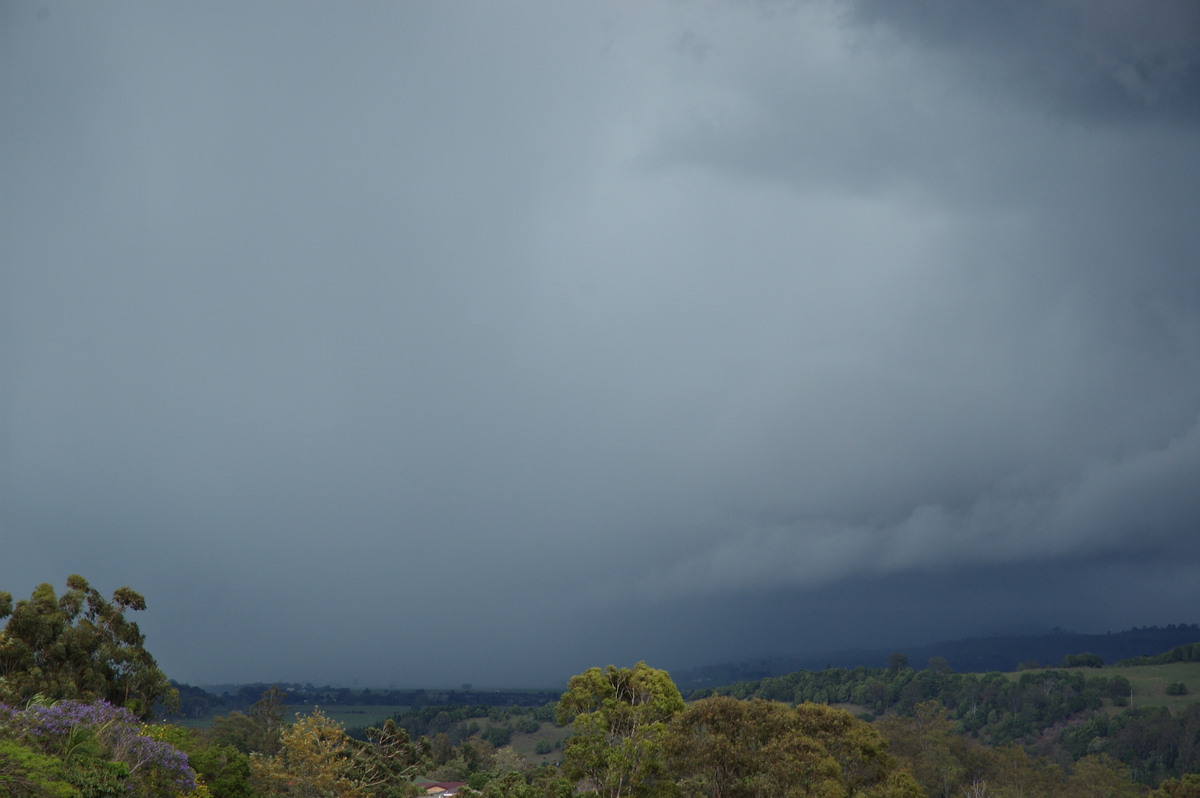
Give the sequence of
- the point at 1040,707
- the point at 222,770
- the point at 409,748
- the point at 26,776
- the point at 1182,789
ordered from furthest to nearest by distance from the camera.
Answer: the point at 1040,707, the point at 409,748, the point at 1182,789, the point at 222,770, the point at 26,776

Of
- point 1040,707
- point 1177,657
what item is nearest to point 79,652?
point 1040,707

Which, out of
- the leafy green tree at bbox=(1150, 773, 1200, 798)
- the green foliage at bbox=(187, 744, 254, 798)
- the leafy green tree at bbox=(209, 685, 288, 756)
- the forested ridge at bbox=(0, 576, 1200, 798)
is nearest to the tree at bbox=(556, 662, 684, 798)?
the forested ridge at bbox=(0, 576, 1200, 798)

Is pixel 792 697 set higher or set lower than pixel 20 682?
lower

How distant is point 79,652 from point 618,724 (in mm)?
28082

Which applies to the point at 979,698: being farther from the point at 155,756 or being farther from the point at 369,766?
the point at 155,756

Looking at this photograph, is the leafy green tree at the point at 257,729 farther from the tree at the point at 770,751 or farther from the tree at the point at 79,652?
the tree at the point at 770,751

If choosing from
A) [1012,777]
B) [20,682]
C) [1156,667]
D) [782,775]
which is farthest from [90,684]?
[1156,667]

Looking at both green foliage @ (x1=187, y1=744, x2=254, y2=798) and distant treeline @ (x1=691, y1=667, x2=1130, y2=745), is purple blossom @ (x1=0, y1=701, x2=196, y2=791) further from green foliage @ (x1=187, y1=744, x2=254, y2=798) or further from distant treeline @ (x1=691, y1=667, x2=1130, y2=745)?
distant treeline @ (x1=691, y1=667, x2=1130, y2=745)

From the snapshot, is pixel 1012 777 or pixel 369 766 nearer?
pixel 369 766

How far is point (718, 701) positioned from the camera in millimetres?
35812

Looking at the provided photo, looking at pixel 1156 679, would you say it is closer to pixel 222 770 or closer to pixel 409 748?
pixel 409 748

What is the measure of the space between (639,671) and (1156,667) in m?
190

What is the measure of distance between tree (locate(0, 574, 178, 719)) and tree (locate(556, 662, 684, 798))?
23.3 m

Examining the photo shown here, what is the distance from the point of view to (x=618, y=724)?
3981 cm
